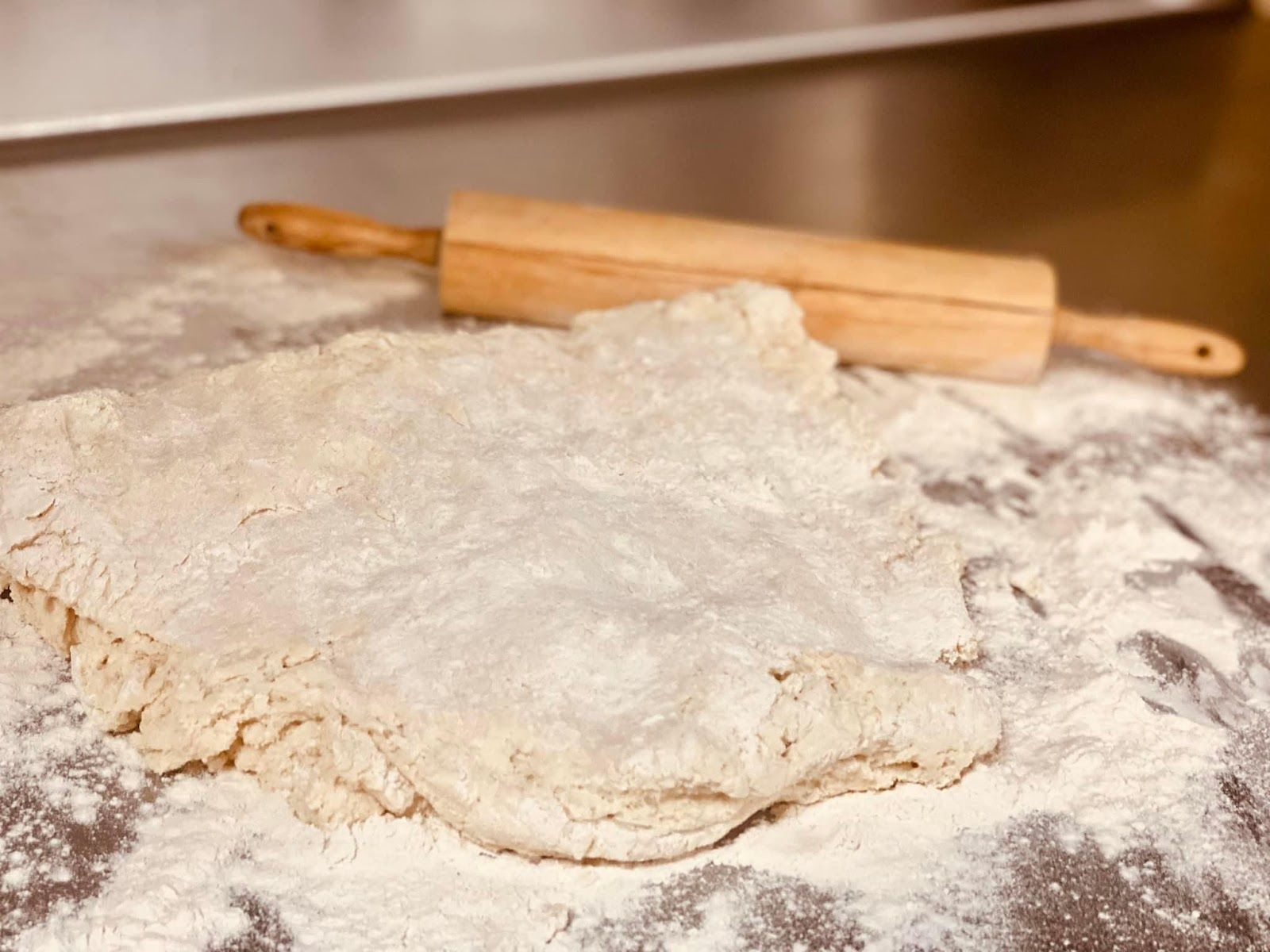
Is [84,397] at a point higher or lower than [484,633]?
higher

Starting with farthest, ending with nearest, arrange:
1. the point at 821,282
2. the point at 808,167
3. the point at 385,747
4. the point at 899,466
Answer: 1. the point at 808,167
2. the point at 821,282
3. the point at 899,466
4. the point at 385,747

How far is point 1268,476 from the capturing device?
5.89 feet

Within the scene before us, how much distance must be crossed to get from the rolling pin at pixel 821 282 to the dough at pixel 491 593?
0.31 meters

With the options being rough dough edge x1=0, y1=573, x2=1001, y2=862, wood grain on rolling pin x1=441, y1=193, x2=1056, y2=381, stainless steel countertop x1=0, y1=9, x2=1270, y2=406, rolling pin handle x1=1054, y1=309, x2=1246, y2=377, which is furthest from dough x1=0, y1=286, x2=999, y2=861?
stainless steel countertop x1=0, y1=9, x2=1270, y2=406

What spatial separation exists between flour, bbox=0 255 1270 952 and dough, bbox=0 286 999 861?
35 mm

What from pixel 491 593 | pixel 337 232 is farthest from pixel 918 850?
pixel 337 232

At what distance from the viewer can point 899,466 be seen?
1.74 metres

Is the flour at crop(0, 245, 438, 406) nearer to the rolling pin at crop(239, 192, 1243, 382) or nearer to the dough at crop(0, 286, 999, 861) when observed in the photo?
the rolling pin at crop(239, 192, 1243, 382)

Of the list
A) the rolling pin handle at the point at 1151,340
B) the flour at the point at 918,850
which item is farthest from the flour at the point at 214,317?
the rolling pin handle at the point at 1151,340

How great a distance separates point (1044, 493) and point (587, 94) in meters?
1.63

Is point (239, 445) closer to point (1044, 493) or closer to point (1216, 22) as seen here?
point (1044, 493)

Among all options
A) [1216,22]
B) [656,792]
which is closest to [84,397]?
[656,792]

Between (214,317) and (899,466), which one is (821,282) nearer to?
(899,466)

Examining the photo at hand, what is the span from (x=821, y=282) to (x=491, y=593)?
83 cm
